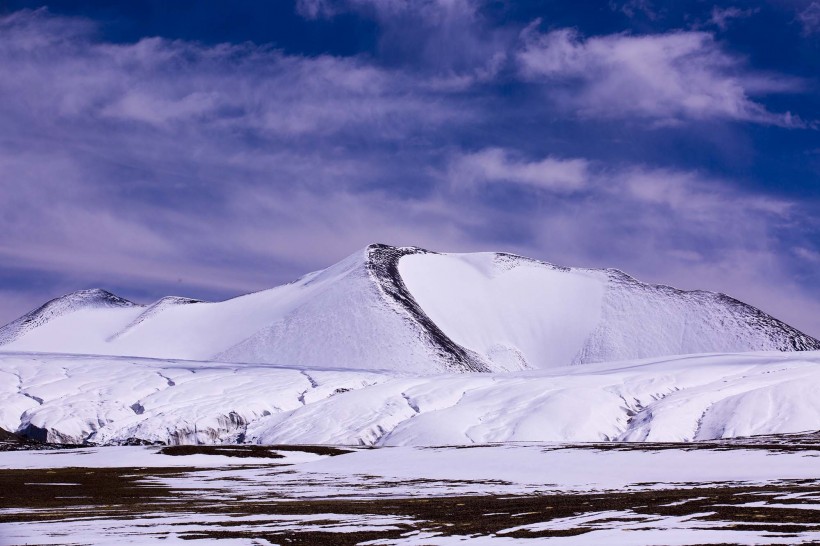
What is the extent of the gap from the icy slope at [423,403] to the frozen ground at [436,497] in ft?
78.7

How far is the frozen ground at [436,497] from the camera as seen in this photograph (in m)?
29.7

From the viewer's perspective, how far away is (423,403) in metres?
132

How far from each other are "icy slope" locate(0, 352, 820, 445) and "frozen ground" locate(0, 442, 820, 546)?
24.0 meters

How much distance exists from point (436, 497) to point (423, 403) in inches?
3340

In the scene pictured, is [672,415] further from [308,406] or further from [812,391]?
[308,406]

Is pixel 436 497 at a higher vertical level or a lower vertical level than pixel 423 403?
lower

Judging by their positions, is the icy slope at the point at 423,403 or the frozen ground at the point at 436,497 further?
the icy slope at the point at 423,403

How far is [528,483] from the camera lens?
59.1 m

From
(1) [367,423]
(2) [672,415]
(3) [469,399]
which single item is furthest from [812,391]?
(1) [367,423]

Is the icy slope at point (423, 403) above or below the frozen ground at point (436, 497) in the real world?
above

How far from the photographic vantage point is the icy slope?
367ft

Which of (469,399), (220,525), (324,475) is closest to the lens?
(220,525)

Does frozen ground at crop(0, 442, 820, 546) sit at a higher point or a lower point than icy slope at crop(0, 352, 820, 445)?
lower

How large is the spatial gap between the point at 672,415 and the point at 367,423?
1691 inches
